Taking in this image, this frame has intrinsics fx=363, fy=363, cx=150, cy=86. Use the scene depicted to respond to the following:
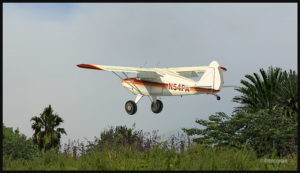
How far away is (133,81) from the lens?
68.4 feet

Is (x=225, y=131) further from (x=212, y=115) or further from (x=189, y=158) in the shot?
(x=189, y=158)

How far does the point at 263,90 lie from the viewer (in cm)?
3234

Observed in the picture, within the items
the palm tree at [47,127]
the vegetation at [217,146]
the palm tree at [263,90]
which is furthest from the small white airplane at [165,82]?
the palm tree at [47,127]

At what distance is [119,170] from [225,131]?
11.0 meters

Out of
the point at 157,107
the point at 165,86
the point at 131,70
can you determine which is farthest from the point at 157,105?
the point at 131,70

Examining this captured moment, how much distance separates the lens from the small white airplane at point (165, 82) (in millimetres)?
16953

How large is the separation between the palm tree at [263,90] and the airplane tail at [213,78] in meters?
15.8

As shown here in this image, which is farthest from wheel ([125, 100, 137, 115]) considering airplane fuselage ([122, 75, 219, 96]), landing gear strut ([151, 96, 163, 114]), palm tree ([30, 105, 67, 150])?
palm tree ([30, 105, 67, 150])

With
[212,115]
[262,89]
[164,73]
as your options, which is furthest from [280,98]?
[164,73]

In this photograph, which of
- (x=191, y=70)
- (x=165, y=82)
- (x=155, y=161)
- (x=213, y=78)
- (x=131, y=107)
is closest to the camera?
(x=155, y=161)

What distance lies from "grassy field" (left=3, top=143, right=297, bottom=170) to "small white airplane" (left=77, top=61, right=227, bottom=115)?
398 centimetres

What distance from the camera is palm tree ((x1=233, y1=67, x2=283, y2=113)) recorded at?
3209 cm

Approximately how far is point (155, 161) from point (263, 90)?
2365cm

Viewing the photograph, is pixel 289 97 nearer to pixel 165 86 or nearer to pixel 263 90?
pixel 263 90
